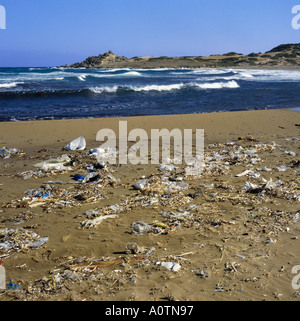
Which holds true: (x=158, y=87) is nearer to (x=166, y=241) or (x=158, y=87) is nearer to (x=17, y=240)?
(x=166, y=241)

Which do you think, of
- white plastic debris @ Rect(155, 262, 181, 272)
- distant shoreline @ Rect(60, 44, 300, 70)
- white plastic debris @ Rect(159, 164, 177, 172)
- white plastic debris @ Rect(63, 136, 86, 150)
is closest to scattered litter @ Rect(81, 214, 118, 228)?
white plastic debris @ Rect(155, 262, 181, 272)

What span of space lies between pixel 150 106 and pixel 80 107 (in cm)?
316

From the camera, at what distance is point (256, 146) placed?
24.2 ft

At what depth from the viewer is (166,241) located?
3654 mm

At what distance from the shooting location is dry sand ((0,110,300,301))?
2841mm

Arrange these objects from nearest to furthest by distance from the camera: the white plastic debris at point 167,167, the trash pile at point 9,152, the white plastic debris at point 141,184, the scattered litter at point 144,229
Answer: the scattered litter at point 144,229 → the white plastic debris at point 141,184 → the white plastic debris at point 167,167 → the trash pile at point 9,152

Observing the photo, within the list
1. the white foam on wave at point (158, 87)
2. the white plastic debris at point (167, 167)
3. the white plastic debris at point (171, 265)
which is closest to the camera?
the white plastic debris at point (171, 265)

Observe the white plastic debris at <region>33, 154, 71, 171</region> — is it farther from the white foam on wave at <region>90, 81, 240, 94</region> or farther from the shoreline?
the white foam on wave at <region>90, 81, 240, 94</region>

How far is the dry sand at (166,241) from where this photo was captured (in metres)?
2.84

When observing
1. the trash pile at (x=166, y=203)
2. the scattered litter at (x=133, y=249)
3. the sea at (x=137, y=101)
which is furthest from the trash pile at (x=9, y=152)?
the scattered litter at (x=133, y=249)

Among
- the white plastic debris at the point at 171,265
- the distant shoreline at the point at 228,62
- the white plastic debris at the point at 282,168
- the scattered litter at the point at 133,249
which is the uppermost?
the distant shoreline at the point at 228,62

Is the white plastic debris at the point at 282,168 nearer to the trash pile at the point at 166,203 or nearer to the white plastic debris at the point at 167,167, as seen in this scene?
the trash pile at the point at 166,203

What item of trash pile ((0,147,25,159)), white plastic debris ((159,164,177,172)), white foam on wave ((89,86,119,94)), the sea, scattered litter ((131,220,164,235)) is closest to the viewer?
→ scattered litter ((131,220,164,235))

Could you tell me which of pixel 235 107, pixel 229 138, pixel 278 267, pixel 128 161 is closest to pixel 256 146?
pixel 229 138
